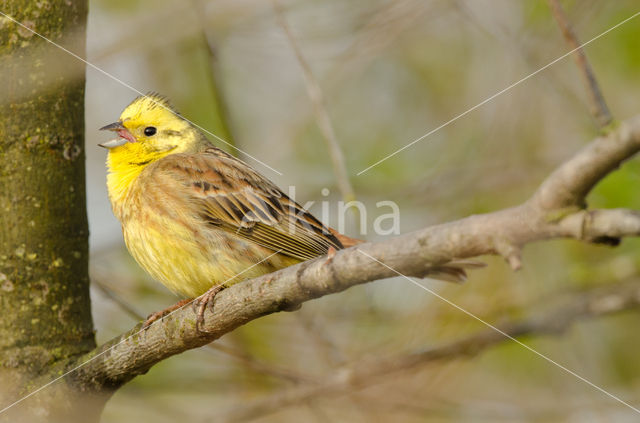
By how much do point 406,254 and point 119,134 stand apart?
3212mm

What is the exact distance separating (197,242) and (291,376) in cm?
109

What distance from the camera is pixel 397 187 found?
6488 mm

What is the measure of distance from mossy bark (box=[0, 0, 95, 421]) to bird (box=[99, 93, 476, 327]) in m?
0.57

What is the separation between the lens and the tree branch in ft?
A: 5.59

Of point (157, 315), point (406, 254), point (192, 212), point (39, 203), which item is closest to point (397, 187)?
point (192, 212)

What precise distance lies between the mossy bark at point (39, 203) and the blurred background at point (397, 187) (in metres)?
0.64

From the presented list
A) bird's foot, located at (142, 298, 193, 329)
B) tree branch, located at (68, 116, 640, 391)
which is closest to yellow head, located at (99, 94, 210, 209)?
bird's foot, located at (142, 298, 193, 329)

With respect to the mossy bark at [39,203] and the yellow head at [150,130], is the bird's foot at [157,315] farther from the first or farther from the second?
the yellow head at [150,130]

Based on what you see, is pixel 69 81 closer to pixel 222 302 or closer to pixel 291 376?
pixel 222 302

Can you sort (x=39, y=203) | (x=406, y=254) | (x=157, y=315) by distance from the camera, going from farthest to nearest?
(x=157, y=315)
(x=39, y=203)
(x=406, y=254)

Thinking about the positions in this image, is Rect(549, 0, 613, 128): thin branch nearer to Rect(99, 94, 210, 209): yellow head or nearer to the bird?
the bird

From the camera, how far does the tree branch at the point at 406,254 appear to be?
171cm

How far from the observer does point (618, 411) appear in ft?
16.4

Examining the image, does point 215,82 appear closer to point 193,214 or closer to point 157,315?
point 193,214
